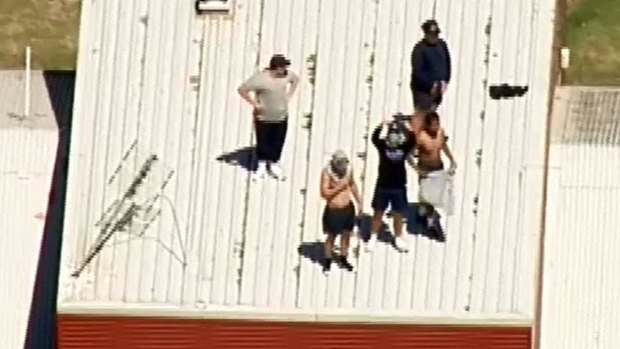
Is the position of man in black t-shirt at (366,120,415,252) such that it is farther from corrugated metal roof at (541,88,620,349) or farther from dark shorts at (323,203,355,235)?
corrugated metal roof at (541,88,620,349)

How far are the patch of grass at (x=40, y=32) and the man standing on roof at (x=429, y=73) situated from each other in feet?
38.5

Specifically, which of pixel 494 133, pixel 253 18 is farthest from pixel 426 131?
pixel 253 18

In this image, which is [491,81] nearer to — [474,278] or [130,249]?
[474,278]

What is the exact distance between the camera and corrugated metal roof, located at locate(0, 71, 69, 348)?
48.2 meters

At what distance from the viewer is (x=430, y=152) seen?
4509 cm

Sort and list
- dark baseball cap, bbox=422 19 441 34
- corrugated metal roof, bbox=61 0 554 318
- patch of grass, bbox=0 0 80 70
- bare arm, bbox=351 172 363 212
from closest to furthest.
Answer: corrugated metal roof, bbox=61 0 554 318 < bare arm, bbox=351 172 363 212 < dark baseball cap, bbox=422 19 441 34 < patch of grass, bbox=0 0 80 70

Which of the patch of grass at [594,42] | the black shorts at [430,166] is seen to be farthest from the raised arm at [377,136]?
the patch of grass at [594,42]

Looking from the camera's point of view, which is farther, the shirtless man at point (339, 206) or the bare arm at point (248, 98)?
the bare arm at point (248, 98)

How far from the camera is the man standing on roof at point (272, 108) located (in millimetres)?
45562

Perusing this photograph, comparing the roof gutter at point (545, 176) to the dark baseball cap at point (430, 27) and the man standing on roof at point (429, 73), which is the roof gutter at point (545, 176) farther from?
the dark baseball cap at point (430, 27)

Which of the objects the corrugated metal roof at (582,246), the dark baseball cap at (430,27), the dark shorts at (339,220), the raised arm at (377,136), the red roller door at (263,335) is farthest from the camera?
the corrugated metal roof at (582,246)

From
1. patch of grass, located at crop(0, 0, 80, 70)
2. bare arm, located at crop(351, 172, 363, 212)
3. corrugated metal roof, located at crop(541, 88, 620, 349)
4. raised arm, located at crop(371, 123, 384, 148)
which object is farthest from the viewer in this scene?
patch of grass, located at crop(0, 0, 80, 70)

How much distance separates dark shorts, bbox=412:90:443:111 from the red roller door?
4280mm

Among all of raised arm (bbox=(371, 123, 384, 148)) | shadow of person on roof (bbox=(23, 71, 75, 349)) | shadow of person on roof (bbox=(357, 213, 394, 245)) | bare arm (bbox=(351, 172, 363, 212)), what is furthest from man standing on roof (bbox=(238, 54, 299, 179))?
shadow of person on roof (bbox=(23, 71, 75, 349))
